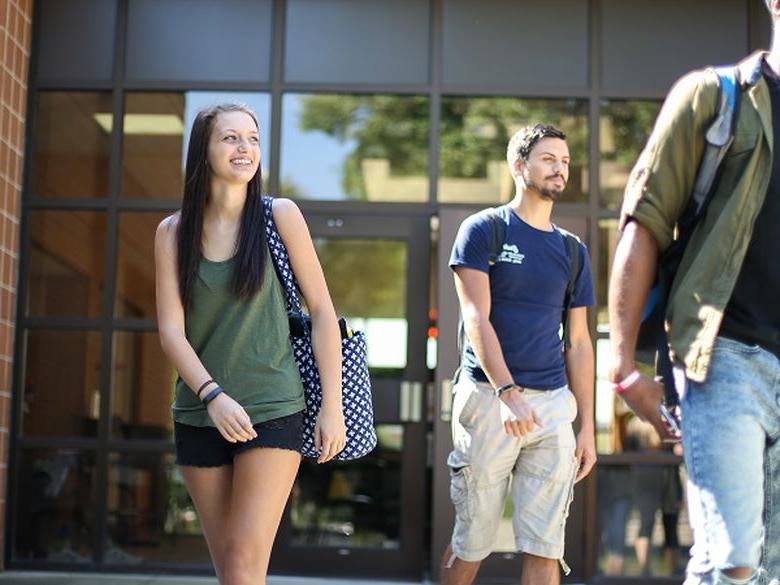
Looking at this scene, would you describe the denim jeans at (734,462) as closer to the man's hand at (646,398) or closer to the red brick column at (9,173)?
the man's hand at (646,398)

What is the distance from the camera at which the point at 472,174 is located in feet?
25.5

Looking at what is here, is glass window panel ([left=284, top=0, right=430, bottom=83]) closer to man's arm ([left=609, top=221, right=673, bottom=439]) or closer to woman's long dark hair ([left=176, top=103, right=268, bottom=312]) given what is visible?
woman's long dark hair ([left=176, top=103, right=268, bottom=312])

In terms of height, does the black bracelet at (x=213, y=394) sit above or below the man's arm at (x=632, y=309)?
below

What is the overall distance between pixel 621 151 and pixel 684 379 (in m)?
5.08

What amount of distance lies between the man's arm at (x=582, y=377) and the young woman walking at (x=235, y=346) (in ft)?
5.38

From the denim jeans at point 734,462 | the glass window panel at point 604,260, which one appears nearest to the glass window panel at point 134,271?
the glass window panel at point 604,260

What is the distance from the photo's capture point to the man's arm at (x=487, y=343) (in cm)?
477

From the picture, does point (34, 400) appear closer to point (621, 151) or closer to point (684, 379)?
point (621, 151)

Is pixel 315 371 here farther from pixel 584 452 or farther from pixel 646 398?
pixel 584 452

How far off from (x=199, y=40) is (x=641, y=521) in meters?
4.07

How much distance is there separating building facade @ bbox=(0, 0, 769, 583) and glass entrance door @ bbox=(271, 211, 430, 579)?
1 cm

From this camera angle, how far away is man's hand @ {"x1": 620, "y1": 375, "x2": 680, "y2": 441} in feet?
9.38

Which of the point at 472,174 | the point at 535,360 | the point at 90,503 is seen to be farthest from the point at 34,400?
the point at 535,360

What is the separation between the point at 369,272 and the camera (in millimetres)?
7805
